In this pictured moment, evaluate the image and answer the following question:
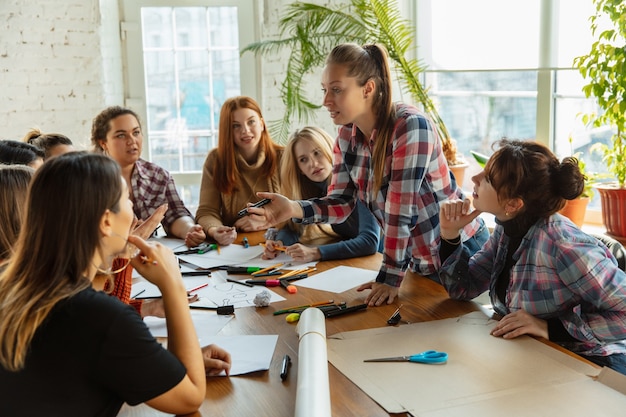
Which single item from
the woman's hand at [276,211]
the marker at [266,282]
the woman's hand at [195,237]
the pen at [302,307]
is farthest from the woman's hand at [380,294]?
the woman's hand at [195,237]

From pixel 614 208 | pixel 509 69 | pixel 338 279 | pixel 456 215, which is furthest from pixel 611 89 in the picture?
pixel 338 279

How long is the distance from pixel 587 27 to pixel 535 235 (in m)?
2.36

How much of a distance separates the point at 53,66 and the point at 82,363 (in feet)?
11.9

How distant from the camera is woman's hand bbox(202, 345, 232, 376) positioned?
150 cm

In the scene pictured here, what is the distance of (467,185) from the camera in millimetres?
4625

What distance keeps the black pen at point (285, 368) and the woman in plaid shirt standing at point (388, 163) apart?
1.43ft

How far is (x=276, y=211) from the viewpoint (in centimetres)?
239

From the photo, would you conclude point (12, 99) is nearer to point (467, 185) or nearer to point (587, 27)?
point (467, 185)

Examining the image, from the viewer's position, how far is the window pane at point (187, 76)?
4773 millimetres

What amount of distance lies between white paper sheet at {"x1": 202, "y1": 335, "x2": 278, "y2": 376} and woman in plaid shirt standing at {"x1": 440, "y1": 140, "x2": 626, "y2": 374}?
0.53m

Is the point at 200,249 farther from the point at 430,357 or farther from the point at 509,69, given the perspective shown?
the point at 509,69

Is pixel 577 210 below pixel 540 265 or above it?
below

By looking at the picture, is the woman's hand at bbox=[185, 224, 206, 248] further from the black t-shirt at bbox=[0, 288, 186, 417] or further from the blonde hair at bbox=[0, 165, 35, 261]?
the black t-shirt at bbox=[0, 288, 186, 417]

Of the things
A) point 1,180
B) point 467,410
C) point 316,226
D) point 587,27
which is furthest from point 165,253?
point 587,27
